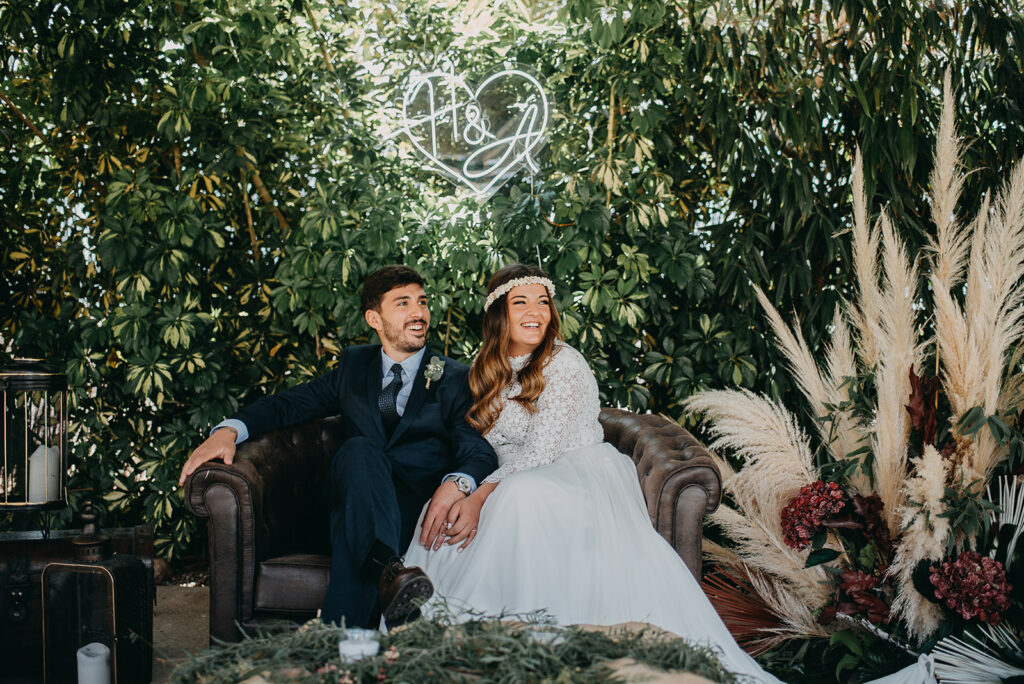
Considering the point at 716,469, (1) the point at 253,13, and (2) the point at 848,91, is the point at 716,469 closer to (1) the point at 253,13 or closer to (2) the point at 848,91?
(2) the point at 848,91

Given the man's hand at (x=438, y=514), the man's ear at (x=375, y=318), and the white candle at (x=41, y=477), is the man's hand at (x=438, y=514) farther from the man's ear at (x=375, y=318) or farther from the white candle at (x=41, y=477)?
the white candle at (x=41, y=477)

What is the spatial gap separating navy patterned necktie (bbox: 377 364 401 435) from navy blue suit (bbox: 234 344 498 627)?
0.08ft

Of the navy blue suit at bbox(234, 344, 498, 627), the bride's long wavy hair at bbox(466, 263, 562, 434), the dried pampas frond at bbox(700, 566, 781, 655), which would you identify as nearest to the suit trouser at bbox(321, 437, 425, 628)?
the navy blue suit at bbox(234, 344, 498, 627)

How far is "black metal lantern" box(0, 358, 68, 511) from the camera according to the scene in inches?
94.7

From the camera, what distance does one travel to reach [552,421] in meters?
Answer: 2.35

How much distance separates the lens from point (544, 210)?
116 inches

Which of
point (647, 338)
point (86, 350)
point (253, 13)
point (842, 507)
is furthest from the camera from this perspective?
point (647, 338)

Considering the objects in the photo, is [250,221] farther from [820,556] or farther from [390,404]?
[820,556]

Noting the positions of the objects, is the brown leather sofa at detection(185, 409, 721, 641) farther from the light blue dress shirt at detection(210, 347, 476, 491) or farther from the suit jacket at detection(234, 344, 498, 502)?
the light blue dress shirt at detection(210, 347, 476, 491)

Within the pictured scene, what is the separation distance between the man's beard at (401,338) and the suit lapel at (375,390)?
0.27ft

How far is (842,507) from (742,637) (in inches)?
23.2

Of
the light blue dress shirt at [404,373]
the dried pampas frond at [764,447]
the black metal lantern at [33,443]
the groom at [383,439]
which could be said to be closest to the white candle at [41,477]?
the black metal lantern at [33,443]

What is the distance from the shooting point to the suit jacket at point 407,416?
7.80 feet

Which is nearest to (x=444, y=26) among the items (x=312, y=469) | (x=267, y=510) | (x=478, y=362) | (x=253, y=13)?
(x=253, y=13)
